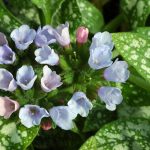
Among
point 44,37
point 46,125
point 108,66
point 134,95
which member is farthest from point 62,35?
point 134,95

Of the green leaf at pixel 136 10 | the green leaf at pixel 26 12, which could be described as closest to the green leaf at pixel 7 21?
the green leaf at pixel 26 12

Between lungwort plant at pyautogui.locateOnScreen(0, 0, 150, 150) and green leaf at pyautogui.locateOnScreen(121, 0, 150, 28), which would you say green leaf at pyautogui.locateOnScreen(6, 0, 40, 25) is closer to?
lungwort plant at pyautogui.locateOnScreen(0, 0, 150, 150)

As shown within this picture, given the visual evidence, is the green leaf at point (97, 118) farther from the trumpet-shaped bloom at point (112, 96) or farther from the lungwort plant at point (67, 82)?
the trumpet-shaped bloom at point (112, 96)

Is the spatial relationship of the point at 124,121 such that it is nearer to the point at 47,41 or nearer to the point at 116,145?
the point at 116,145

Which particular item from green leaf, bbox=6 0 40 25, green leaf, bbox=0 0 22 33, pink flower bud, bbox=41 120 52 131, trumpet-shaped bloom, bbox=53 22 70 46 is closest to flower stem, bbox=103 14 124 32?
green leaf, bbox=6 0 40 25

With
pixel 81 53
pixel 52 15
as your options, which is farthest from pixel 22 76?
pixel 52 15
